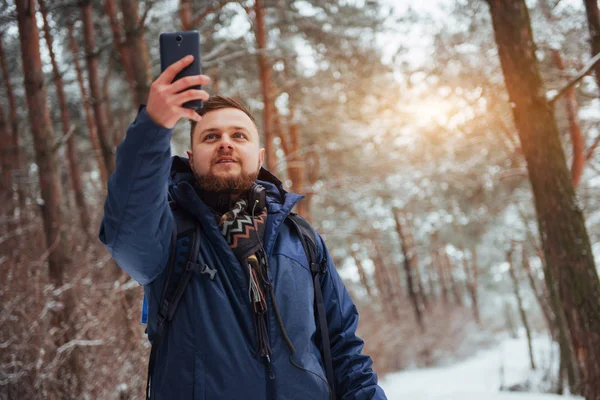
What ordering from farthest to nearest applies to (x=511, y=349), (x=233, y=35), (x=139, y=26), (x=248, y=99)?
1. (x=511, y=349)
2. (x=248, y=99)
3. (x=233, y=35)
4. (x=139, y=26)

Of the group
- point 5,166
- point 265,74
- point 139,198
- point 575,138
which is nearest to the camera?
point 139,198

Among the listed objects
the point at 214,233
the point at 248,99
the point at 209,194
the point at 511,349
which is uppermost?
the point at 248,99

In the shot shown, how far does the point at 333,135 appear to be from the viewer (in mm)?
12516

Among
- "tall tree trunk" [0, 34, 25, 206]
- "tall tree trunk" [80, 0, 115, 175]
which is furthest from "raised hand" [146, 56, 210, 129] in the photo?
"tall tree trunk" [0, 34, 25, 206]

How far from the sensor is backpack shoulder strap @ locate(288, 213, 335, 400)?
1845mm

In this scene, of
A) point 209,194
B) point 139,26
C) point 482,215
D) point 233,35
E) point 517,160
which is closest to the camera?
point 209,194

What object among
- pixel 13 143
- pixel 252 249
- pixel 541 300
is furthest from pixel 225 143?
pixel 541 300

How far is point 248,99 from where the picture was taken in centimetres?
1135

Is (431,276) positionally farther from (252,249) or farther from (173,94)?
(173,94)

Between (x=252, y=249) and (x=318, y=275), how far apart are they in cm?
33

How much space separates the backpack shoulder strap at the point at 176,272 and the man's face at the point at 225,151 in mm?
196

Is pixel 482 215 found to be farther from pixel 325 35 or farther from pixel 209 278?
pixel 209 278

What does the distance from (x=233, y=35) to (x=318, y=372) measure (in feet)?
32.4

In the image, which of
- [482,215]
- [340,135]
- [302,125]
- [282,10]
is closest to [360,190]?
[340,135]
